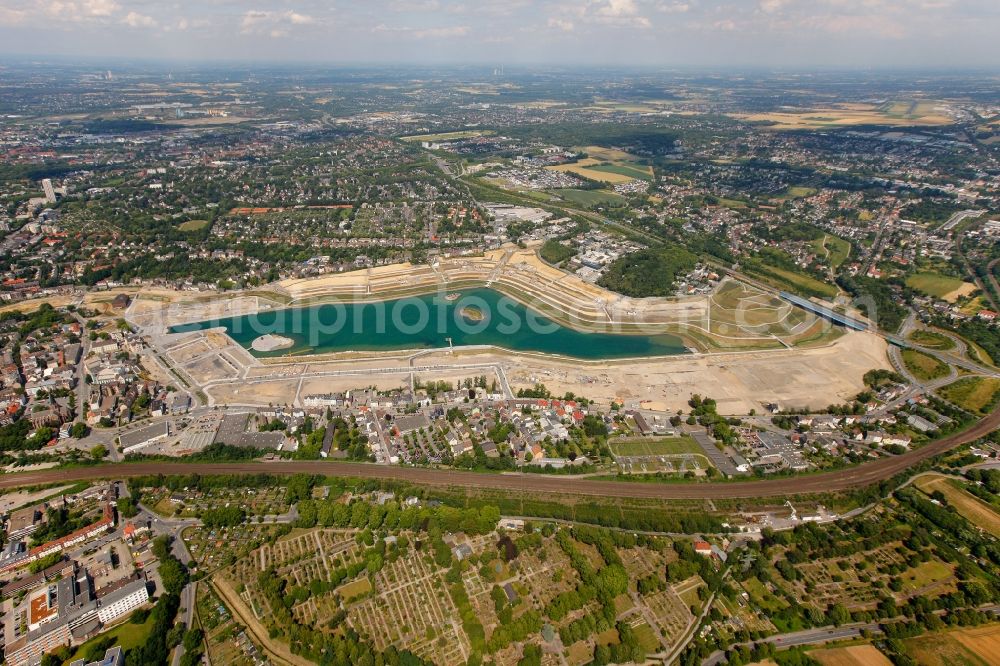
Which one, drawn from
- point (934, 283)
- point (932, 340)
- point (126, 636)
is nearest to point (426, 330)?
point (126, 636)

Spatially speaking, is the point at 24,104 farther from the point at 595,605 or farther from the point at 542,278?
the point at 595,605

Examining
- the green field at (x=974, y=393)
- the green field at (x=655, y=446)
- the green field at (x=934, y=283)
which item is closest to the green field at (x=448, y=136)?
the green field at (x=934, y=283)

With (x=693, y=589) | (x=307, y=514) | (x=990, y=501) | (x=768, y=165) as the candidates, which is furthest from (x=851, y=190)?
(x=307, y=514)

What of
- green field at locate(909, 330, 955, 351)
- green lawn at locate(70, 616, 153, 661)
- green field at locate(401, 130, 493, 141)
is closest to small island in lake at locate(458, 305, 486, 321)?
green lawn at locate(70, 616, 153, 661)

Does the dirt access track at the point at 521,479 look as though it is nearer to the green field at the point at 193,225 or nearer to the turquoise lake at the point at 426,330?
the turquoise lake at the point at 426,330

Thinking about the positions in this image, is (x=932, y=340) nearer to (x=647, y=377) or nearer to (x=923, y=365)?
(x=923, y=365)
